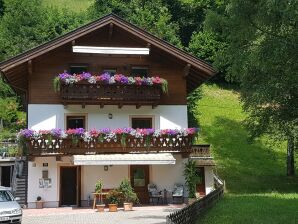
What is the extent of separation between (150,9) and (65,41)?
34809 millimetres

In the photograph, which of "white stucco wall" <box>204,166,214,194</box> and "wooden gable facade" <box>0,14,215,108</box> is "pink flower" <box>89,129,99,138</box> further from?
"white stucco wall" <box>204,166,214,194</box>

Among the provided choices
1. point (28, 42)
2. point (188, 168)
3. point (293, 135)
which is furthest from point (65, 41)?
point (28, 42)

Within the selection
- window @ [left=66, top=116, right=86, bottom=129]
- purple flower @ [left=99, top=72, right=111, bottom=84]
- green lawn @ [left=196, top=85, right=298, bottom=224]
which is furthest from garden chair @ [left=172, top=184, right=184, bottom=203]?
purple flower @ [left=99, top=72, right=111, bottom=84]

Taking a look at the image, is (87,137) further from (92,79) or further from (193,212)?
(193,212)

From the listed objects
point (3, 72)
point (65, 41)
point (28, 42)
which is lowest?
point (3, 72)

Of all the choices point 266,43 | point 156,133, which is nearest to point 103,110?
point 156,133

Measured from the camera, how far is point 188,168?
80.5 ft

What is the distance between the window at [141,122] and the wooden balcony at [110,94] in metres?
1.15

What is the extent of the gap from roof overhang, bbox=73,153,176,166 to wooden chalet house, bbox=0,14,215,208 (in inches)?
1.9

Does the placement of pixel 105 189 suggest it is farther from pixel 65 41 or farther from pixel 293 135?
pixel 293 135

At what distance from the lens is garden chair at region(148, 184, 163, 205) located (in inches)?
943

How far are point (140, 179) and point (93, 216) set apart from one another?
6220 millimetres

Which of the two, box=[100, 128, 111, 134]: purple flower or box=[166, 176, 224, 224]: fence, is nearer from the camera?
box=[166, 176, 224, 224]: fence

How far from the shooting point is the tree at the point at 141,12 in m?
53.3
